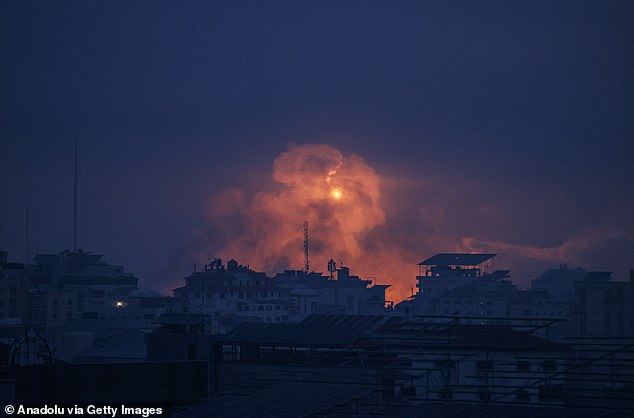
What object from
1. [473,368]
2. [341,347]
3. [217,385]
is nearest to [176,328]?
[217,385]

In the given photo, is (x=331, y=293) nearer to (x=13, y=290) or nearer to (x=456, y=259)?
(x=456, y=259)

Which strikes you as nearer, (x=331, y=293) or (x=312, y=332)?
(x=312, y=332)

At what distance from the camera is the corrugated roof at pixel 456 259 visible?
410 feet

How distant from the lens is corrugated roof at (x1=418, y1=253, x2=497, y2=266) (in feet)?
410

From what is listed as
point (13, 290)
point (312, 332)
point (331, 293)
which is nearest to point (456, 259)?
point (331, 293)

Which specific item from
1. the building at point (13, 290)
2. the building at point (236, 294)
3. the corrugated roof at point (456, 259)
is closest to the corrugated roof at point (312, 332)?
the building at point (13, 290)

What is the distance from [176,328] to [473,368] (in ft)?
29.8

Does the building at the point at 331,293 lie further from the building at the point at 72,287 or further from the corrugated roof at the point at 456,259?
the building at the point at 72,287

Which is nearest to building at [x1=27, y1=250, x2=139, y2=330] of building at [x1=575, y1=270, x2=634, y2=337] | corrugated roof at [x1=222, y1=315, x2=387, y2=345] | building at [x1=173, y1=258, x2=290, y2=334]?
building at [x1=173, y1=258, x2=290, y2=334]

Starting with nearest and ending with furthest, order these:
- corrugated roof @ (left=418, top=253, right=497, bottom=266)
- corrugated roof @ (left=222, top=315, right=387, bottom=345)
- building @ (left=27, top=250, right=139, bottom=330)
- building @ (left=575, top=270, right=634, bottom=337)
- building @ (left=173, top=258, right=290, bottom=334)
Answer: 1. corrugated roof @ (left=222, top=315, right=387, bottom=345)
2. building @ (left=575, top=270, right=634, bottom=337)
3. building @ (left=27, top=250, right=139, bottom=330)
4. building @ (left=173, top=258, right=290, bottom=334)
5. corrugated roof @ (left=418, top=253, right=497, bottom=266)

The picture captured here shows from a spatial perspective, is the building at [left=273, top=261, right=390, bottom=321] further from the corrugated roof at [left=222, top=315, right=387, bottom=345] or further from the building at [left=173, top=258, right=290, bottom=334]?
the corrugated roof at [left=222, top=315, right=387, bottom=345]

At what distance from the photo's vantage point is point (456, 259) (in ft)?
419

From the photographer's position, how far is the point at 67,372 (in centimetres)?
1969

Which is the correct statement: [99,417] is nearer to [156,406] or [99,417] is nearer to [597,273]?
[156,406]
